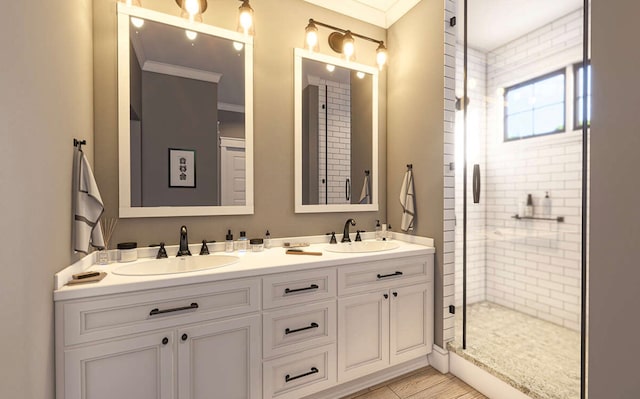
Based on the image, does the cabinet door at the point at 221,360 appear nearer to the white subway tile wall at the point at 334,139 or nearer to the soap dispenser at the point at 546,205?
the white subway tile wall at the point at 334,139

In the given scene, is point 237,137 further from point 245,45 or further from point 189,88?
point 245,45

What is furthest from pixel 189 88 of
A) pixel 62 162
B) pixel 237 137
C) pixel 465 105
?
pixel 465 105

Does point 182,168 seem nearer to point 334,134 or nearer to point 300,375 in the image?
point 334,134

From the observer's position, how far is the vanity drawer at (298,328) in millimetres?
1609

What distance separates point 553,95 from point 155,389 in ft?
12.7

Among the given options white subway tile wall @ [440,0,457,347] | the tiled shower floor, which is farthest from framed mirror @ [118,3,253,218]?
the tiled shower floor

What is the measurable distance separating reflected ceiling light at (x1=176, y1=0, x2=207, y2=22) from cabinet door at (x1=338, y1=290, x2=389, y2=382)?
206cm

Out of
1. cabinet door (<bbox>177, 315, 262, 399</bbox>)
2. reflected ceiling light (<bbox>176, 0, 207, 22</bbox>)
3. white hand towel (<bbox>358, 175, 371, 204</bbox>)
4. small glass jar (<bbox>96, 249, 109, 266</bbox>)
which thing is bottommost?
cabinet door (<bbox>177, 315, 262, 399</bbox>)

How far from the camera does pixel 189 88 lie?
6.44 feet

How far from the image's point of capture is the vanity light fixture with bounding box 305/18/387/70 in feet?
7.33

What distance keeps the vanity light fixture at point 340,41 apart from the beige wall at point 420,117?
0.18m

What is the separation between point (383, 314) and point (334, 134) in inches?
58.2

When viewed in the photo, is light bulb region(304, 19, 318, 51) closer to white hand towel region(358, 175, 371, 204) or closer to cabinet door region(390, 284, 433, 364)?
white hand towel region(358, 175, 371, 204)

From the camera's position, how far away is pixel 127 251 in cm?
173
